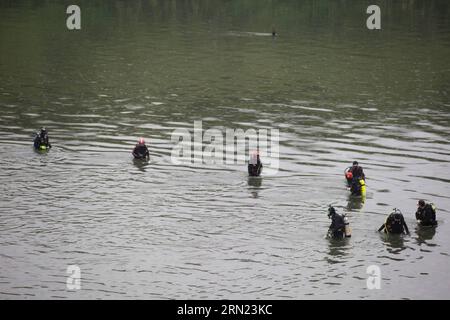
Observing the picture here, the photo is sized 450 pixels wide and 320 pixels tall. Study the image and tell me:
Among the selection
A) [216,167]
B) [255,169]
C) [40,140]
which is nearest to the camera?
[255,169]

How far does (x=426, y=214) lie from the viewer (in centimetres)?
A: 3953

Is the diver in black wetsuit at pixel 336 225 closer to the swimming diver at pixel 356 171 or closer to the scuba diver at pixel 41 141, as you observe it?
the swimming diver at pixel 356 171

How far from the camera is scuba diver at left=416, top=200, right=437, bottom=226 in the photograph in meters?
39.5

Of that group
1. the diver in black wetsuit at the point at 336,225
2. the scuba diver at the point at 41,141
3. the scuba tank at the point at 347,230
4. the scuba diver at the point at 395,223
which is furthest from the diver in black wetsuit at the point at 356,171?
the scuba diver at the point at 41,141

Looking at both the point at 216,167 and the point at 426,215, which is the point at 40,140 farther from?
the point at 426,215

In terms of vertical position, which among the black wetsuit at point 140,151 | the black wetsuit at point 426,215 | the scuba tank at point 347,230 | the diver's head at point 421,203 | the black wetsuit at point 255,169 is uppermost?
the black wetsuit at point 140,151

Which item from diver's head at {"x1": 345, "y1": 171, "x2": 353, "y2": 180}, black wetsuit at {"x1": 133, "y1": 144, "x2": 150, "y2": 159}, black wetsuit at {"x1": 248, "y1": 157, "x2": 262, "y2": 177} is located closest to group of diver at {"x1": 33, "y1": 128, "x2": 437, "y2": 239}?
diver's head at {"x1": 345, "y1": 171, "x2": 353, "y2": 180}

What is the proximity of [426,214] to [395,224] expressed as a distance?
2138 mm

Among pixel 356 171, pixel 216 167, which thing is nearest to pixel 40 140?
pixel 216 167

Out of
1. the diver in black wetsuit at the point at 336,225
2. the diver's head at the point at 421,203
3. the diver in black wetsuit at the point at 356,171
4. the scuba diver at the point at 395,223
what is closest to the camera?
the diver in black wetsuit at the point at 336,225

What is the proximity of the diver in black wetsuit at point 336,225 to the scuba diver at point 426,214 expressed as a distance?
4119 millimetres

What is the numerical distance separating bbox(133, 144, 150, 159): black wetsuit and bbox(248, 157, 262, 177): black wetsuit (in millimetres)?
6812

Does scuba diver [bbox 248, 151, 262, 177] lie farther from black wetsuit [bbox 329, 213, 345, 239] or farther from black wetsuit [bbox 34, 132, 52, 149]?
black wetsuit [bbox 34, 132, 52, 149]

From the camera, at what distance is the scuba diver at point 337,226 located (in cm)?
3775
